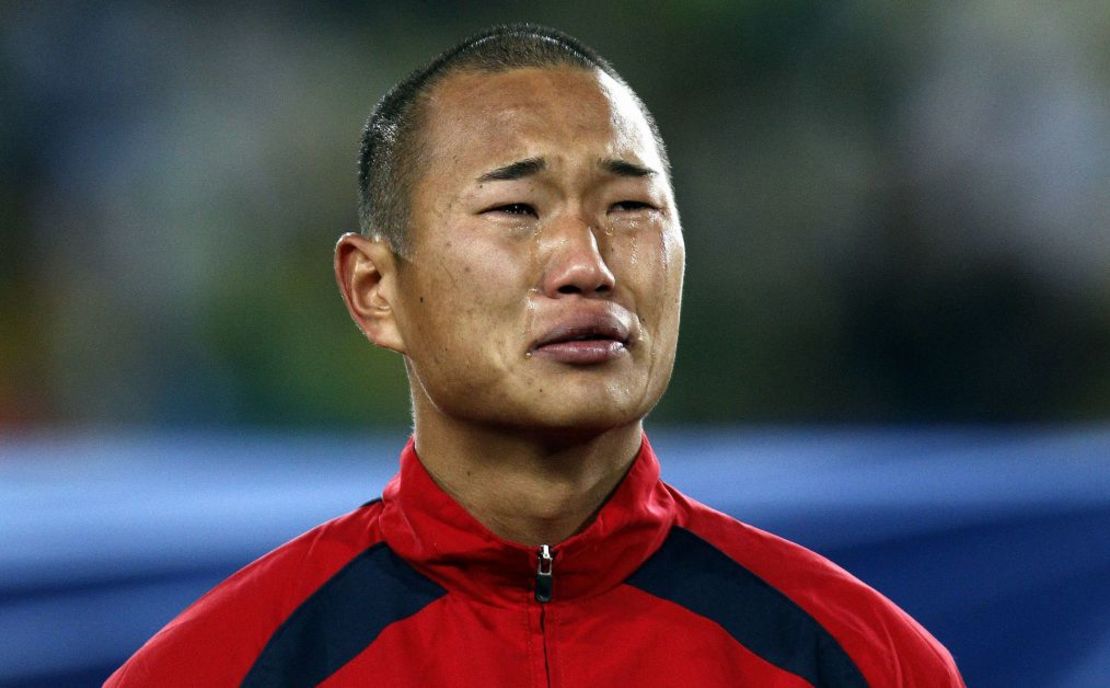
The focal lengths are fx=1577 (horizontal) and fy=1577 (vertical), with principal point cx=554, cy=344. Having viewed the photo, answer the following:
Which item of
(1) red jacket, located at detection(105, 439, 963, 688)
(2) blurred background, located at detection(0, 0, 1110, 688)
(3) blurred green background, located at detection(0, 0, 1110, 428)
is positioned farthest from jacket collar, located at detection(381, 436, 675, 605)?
(3) blurred green background, located at detection(0, 0, 1110, 428)

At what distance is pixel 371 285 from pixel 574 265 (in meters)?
0.35

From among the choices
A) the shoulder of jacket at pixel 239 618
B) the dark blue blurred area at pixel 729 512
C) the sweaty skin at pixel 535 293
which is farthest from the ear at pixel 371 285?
the dark blue blurred area at pixel 729 512

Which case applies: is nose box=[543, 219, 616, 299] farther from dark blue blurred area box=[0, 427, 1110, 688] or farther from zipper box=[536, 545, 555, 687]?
dark blue blurred area box=[0, 427, 1110, 688]

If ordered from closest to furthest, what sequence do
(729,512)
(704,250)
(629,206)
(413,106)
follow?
(629,206), (413,106), (729,512), (704,250)

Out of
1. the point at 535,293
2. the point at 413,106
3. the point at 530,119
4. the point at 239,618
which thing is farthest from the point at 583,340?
the point at 239,618

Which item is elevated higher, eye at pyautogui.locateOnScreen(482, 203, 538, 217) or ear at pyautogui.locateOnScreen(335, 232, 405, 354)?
eye at pyautogui.locateOnScreen(482, 203, 538, 217)

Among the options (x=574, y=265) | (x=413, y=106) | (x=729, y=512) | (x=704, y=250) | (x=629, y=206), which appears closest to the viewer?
(x=574, y=265)

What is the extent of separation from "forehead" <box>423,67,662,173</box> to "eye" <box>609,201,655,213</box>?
6cm

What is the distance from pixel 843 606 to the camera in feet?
6.13

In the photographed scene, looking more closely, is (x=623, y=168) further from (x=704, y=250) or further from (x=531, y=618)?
(x=704, y=250)

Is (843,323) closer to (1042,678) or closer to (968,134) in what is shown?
(968,134)

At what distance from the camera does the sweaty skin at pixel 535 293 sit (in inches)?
69.5

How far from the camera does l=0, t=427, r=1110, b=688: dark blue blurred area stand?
114 inches

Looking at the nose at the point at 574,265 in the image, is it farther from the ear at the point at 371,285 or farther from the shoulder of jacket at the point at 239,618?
the shoulder of jacket at the point at 239,618
